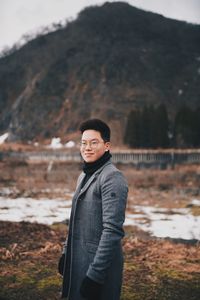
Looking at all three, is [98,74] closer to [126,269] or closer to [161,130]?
[161,130]

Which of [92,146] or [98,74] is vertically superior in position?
[98,74]

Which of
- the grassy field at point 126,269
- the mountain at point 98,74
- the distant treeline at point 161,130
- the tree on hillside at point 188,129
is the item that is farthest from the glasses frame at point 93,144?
the mountain at point 98,74

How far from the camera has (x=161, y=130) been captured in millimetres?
67375

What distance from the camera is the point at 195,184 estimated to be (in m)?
34.8

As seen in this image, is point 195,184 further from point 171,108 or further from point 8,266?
point 171,108

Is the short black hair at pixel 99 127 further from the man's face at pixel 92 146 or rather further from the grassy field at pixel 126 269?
the grassy field at pixel 126 269

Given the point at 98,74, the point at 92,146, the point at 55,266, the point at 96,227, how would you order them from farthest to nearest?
the point at 98,74, the point at 55,266, the point at 92,146, the point at 96,227

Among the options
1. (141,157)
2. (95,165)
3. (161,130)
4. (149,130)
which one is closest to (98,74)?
(149,130)

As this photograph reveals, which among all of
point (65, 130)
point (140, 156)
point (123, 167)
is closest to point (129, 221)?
point (123, 167)

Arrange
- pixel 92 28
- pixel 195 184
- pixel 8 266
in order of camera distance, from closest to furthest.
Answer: pixel 8 266 < pixel 195 184 < pixel 92 28

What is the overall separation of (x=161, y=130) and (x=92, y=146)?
212 ft

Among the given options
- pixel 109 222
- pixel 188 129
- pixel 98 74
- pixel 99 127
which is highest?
pixel 98 74

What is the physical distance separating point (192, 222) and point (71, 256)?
1355cm

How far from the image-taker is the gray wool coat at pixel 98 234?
3529 mm
